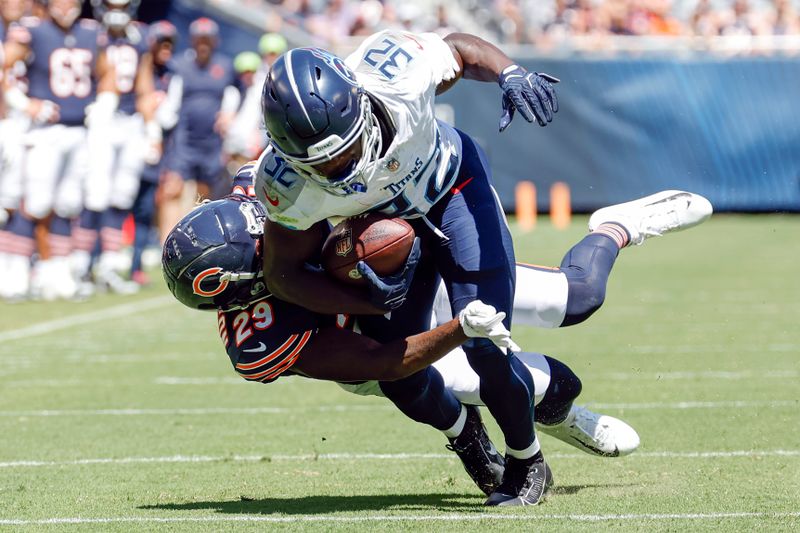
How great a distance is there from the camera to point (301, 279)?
4.01 metres

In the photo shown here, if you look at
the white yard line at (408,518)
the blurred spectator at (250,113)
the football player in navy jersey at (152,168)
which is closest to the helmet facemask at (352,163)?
the white yard line at (408,518)

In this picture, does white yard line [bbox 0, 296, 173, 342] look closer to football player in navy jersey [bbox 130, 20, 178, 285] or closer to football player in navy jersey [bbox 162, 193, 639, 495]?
football player in navy jersey [bbox 130, 20, 178, 285]

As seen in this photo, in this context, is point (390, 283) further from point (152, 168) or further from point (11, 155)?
point (152, 168)

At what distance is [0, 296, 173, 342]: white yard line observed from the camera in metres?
8.66

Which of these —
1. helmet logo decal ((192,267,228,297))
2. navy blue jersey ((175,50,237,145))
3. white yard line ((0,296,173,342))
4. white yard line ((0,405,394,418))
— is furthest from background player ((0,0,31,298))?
helmet logo decal ((192,267,228,297))

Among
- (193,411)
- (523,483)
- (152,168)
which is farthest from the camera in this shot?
(152,168)

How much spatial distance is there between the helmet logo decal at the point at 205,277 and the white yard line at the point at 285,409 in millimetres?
2135

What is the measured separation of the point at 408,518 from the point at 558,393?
90 cm

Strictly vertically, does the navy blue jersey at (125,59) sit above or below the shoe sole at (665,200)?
below

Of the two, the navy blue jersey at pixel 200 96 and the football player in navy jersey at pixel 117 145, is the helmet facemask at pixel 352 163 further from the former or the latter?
the navy blue jersey at pixel 200 96

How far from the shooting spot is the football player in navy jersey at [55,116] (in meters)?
10.1

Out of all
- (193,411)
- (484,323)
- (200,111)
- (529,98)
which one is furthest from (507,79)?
(200,111)

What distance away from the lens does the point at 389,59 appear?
4.06 m

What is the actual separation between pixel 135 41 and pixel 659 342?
16.6 feet
